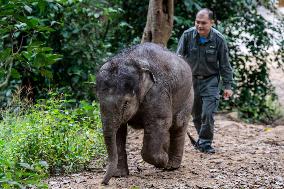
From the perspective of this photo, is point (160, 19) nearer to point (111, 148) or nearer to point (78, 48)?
point (78, 48)

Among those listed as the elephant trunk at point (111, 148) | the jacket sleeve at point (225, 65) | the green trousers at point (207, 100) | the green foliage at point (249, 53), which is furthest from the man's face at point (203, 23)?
the green foliage at point (249, 53)

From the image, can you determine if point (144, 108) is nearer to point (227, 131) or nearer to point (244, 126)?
point (227, 131)

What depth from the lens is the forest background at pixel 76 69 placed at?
668cm

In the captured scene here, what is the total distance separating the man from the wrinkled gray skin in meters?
0.97

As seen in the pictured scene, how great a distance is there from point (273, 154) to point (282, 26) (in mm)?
5943

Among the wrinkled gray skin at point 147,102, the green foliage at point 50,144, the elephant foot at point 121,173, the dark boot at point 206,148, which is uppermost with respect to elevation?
the wrinkled gray skin at point 147,102

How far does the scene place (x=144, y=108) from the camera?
6.16m

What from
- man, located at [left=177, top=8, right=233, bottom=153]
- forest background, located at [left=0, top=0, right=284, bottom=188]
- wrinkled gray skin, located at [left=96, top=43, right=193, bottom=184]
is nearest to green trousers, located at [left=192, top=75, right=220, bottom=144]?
man, located at [left=177, top=8, right=233, bottom=153]

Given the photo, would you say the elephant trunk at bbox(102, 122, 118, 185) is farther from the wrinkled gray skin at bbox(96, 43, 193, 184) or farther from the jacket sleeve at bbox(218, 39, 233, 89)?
the jacket sleeve at bbox(218, 39, 233, 89)

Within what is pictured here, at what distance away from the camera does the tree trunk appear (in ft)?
29.2

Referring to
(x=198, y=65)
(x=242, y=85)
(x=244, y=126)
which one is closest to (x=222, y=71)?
(x=198, y=65)

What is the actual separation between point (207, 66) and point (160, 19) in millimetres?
1245

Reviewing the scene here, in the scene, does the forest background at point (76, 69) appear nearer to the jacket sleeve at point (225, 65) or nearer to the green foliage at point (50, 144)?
the green foliage at point (50, 144)

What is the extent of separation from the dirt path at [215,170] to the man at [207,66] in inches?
16.1
